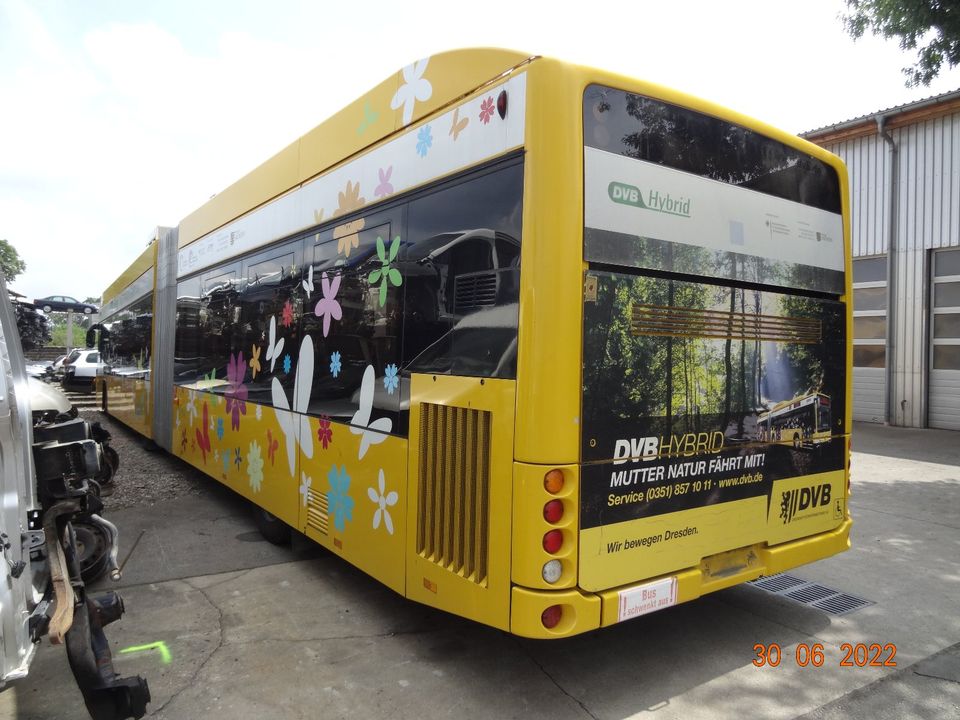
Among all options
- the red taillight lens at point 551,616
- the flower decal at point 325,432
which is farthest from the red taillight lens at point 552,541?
the flower decal at point 325,432

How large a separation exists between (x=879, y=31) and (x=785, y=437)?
22.9 feet

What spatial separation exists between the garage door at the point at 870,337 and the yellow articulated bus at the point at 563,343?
11146 mm

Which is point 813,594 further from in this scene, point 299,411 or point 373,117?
point 373,117

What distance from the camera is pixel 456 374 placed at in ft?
10.9

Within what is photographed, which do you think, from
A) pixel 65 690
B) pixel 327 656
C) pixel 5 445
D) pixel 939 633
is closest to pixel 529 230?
pixel 5 445

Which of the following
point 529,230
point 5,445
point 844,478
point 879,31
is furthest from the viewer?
point 879,31

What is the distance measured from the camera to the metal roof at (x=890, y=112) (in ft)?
39.5

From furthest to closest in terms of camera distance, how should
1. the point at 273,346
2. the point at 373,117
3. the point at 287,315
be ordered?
the point at 273,346
the point at 287,315
the point at 373,117

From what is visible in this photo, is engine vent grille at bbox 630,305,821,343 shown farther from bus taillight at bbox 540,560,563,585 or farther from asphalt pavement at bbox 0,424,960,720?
asphalt pavement at bbox 0,424,960,720

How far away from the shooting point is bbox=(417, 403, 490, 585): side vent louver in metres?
3.15

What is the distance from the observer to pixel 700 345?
3.45 m

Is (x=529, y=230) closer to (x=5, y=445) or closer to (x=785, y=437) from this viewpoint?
(x=785, y=437)

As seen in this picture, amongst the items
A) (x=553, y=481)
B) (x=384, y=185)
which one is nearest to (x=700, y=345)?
(x=553, y=481)

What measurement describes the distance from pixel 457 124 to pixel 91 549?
4264 millimetres
